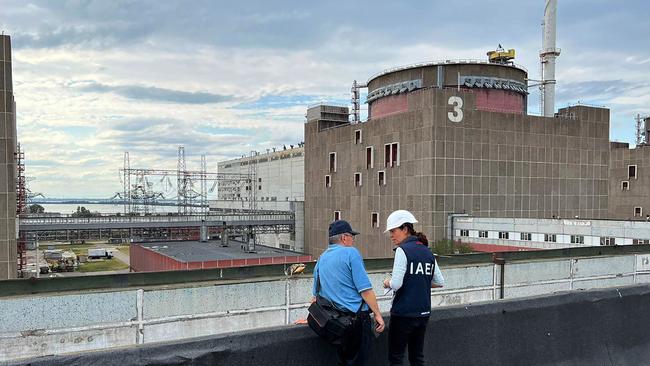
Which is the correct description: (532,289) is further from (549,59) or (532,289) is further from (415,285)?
(549,59)

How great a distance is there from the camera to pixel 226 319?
27.3ft

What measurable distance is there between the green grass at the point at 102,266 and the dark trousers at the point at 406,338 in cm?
6726

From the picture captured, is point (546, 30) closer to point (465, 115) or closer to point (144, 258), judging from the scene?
point (465, 115)

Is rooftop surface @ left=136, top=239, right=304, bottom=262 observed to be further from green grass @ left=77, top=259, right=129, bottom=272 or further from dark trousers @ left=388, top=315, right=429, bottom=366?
dark trousers @ left=388, top=315, right=429, bottom=366

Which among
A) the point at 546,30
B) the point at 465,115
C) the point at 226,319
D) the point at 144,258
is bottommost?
the point at 144,258

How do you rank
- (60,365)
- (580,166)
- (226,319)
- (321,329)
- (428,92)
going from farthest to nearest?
1. (580,166)
2. (428,92)
3. (226,319)
4. (321,329)
5. (60,365)

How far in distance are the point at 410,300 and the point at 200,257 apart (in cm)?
4130

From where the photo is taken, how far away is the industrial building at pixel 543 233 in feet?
113

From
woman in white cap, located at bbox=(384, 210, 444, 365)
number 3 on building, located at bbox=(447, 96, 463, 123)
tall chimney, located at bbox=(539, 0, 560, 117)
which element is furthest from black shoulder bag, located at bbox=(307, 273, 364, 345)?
tall chimney, located at bbox=(539, 0, 560, 117)

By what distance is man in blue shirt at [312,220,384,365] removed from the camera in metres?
4.16

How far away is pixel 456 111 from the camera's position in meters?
45.8

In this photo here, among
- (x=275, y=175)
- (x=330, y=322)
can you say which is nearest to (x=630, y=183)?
(x=275, y=175)

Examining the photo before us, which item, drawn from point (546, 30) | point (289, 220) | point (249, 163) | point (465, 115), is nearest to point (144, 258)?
point (289, 220)

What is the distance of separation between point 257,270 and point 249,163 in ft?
346
